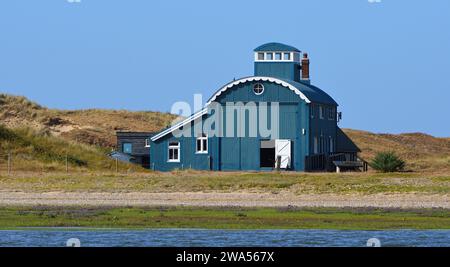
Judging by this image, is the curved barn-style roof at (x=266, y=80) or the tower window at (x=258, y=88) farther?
the tower window at (x=258, y=88)

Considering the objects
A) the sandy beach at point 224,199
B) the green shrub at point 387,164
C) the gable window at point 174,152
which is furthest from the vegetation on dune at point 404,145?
the sandy beach at point 224,199

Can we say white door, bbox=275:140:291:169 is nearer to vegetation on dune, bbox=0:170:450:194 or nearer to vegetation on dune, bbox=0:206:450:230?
vegetation on dune, bbox=0:170:450:194

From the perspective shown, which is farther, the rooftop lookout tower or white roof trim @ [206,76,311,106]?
the rooftop lookout tower

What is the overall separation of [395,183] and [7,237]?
20.7 metres

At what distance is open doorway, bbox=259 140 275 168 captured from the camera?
61094mm

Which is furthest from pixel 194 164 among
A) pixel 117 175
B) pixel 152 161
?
pixel 117 175

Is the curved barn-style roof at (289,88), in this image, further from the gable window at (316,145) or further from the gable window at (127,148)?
the gable window at (127,148)

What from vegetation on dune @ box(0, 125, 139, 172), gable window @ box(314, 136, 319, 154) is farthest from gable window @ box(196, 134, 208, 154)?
gable window @ box(314, 136, 319, 154)

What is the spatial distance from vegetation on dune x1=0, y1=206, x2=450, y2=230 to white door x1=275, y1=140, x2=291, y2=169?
23956 mm

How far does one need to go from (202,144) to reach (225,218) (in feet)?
95.1

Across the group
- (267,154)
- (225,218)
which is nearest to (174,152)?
(267,154)

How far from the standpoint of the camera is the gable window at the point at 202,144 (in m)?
61.6

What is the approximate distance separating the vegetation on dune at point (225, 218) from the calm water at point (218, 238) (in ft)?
4.05
